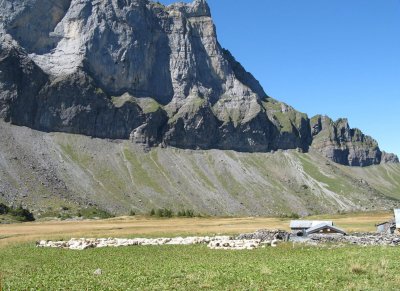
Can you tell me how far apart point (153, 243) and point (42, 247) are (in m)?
14.2

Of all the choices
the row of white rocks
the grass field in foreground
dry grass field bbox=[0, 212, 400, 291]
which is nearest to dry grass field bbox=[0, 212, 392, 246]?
the row of white rocks

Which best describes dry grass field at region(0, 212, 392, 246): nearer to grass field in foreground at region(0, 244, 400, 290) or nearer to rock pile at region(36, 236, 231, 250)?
rock pile at region(36, 236, 231, 250)

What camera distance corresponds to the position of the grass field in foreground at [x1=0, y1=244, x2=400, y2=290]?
28062mm

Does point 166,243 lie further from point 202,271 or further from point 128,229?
point 128,229

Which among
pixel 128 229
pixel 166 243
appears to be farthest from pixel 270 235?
pixel 128 229

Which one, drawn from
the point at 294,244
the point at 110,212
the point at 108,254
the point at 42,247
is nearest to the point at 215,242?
the point at 294,244

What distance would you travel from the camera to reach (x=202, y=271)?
33.9 meters

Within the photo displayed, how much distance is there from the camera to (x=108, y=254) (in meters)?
50.8

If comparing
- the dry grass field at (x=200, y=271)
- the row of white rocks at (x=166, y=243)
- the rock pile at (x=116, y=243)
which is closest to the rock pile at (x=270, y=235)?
the row of white rocks at (x=166, y=243)

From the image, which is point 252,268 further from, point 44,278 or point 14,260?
point 14,260

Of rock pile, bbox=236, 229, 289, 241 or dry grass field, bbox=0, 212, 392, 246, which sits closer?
rock pile, bbox=236, 229, 289, 241

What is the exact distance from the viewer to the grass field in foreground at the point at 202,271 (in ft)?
92.1

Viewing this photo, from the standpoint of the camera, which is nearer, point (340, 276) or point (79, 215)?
point (340, 276)

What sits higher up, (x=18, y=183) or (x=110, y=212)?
(x=18, y=183)
